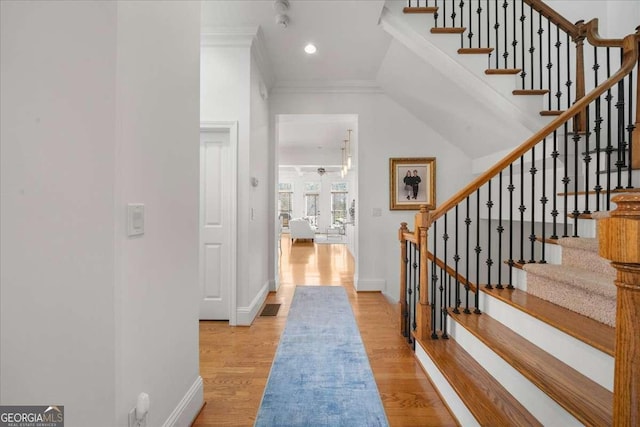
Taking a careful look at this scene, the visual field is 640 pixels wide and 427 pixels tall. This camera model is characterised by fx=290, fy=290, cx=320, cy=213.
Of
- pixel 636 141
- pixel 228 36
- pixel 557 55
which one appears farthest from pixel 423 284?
pixel 228 36

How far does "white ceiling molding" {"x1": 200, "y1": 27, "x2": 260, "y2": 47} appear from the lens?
10.0 feet

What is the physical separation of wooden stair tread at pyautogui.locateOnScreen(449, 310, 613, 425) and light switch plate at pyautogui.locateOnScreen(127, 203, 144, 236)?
1896mm

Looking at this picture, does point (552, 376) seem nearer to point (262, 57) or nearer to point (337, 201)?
point (262, 57)

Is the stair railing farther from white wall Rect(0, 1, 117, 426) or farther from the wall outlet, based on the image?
the wall outlet

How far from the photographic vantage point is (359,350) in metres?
2.53

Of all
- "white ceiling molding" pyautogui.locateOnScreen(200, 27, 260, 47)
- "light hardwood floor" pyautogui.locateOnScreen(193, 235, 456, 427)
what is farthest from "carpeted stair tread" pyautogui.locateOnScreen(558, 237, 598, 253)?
"white ceiling molding" pyautogui.locateOnScreen(200, 27, 260, 47)

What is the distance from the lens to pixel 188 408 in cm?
163

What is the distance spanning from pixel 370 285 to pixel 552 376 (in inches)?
118

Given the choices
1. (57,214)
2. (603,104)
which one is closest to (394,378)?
(57,214)

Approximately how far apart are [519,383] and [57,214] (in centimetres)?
220

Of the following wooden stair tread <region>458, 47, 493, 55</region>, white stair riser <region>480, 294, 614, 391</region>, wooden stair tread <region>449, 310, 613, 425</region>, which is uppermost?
wooden stair tread <region>458, 47, 493, 55</region>

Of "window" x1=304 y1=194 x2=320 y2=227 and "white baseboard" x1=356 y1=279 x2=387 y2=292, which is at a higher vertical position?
"window" x1=304 y1=194 x2=320 y2=227

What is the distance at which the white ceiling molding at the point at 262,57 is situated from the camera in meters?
3.22

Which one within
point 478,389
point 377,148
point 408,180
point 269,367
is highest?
point 377,148
